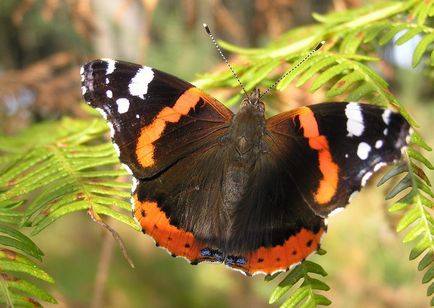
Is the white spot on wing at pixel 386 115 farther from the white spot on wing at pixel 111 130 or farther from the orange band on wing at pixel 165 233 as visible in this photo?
the white spot on wing at pixel 111 130

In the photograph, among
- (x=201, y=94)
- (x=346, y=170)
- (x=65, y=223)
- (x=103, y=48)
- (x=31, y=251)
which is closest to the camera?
(x=31, y=251)

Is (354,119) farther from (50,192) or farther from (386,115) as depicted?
(50,192)

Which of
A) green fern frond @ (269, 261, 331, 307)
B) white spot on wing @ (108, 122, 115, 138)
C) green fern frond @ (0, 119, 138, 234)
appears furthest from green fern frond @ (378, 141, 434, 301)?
white spot on wing @ (108, 122, 115, 138)

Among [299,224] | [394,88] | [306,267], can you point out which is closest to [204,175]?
[299,224]

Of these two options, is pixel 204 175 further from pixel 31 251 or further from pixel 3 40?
pixel 3 40

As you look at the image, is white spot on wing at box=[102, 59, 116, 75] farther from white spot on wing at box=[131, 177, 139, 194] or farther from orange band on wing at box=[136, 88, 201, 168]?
white spot on wing at box=[131, 177, 139, 194]

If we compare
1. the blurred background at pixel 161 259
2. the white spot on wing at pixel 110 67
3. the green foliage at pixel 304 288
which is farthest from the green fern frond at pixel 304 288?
the blurred background at pixel 161 259
